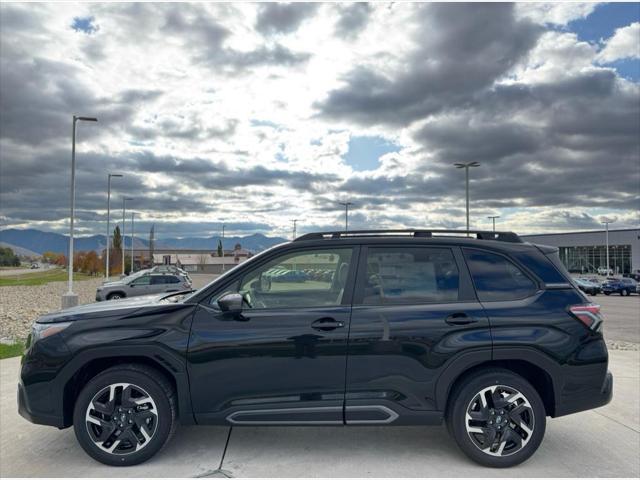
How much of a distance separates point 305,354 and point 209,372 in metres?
0.77

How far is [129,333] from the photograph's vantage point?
3.82 metres

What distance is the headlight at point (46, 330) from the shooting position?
3.90 m

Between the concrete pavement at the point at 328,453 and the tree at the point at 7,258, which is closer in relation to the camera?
the concrete pavement at the point at 328,453

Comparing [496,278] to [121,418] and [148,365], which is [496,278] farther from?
[121,418]

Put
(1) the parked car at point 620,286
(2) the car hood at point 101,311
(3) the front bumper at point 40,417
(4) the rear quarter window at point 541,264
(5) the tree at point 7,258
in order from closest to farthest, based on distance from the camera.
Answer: (3) the front bumper at point 40,417, (2) the car hood at point 101,311, (4) the rear quarter window at point 541,264, (1) the parked car at point 620,286, (5) the tree at point 7,258

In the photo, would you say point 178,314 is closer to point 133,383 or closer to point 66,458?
point 133,383

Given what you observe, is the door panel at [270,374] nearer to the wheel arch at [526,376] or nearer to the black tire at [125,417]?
the black tire at [125,417]

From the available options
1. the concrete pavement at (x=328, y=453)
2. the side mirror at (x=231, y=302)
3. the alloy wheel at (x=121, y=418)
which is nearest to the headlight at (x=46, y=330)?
the alloy wheel at (x=121, y=418)

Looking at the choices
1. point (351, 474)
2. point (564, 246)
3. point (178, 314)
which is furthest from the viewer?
point (564, 246)

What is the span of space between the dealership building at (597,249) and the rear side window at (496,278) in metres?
71.0

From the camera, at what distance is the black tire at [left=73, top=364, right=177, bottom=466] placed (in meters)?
3.78

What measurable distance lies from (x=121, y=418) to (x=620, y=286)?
40351mm

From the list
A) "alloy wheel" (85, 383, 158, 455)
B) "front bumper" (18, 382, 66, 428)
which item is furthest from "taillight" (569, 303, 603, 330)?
"front bumper" (18, 382, 66, 428)

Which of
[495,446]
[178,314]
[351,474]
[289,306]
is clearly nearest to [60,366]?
[178,314]
